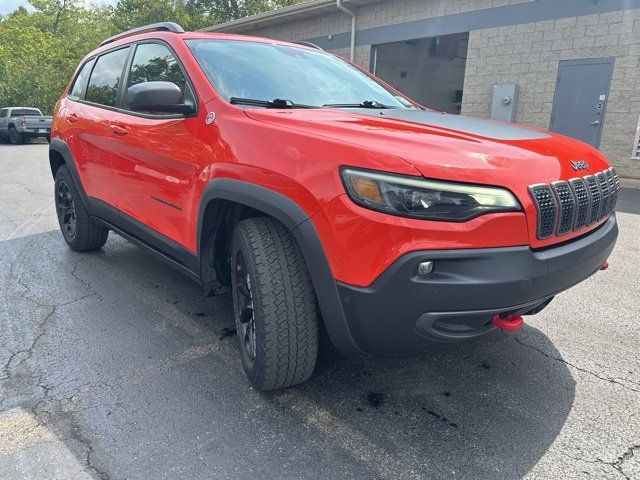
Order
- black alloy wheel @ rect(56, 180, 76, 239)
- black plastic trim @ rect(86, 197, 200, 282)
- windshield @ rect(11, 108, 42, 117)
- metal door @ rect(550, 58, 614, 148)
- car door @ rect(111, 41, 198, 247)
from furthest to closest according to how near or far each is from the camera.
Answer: windshield @ rect(11, 108, 42, 117) → metal door @ rect(550, 58, 614, 148) → black alloy wheel @ rect(56, 180, 76, 239) → black plastic trim @ rect(86, 197, 200, 282) → car door @ rect(111, 41, 198, 247)

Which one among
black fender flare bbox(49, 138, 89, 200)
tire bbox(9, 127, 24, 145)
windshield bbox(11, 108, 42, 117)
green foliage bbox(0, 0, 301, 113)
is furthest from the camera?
green foliage bbox(0, 0, 301, 113)

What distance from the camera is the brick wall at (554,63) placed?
30.2 ft

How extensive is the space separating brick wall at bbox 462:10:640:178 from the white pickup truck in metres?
17.5

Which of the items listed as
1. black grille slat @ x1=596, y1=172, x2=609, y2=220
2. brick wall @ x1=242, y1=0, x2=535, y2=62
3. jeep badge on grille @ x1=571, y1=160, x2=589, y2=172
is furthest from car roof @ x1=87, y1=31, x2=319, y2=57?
brick wall @ x1=242, y1=0, x2=535, y2=62

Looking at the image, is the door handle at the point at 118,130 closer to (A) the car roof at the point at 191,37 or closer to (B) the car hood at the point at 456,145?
(A) the car roof at the point at 191,37

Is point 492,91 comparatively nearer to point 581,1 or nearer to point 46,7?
point 581,1

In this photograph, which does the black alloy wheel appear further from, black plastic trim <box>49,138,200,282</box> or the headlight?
the headlight

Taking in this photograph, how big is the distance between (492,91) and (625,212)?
5391 mm

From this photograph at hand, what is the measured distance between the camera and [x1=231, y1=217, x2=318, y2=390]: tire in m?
2.06

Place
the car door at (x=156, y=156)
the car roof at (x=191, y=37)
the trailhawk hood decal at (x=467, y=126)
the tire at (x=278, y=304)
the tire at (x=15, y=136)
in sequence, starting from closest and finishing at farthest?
the tire at (x=278, y=304)
the trailhawk hood decal at (x=467, y=126)
the car door at (x=156, y=156)
the car roof at (x=191, y=37)
the tire at (x=15, y=136)

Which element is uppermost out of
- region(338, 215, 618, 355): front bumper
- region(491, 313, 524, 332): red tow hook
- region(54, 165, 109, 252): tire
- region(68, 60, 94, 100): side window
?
region(68, 60, 94, 100): side window

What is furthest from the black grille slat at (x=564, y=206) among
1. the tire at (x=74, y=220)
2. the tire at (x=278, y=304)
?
the tire at (x=74, y=220)

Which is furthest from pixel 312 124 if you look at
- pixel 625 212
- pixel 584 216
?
pixel 625 212

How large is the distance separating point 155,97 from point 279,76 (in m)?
0.77
